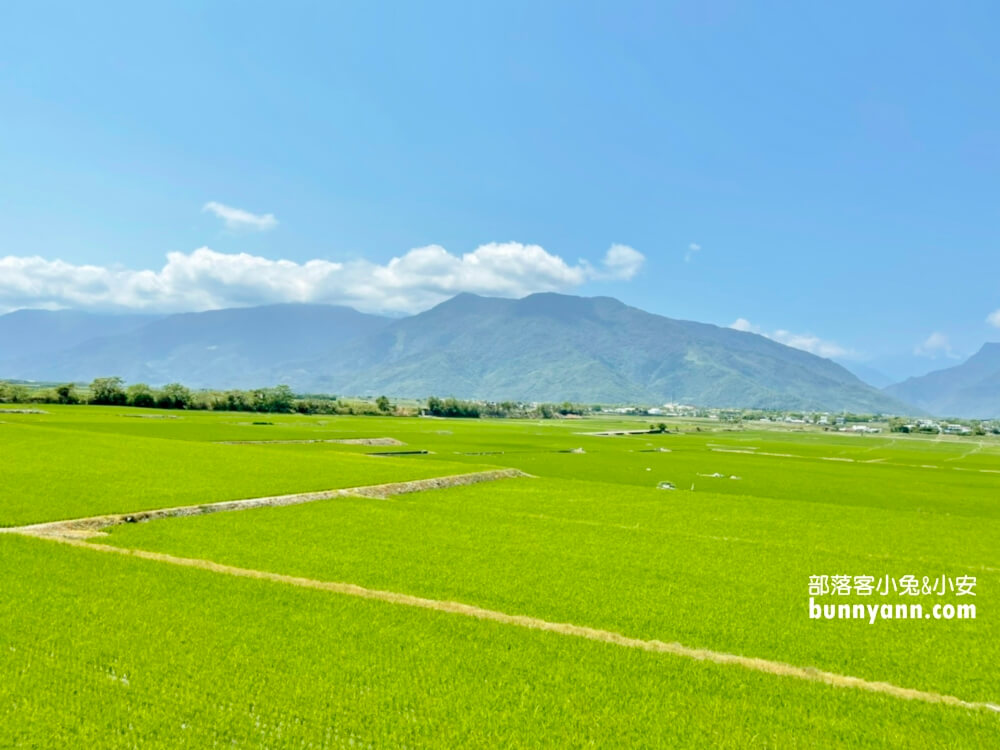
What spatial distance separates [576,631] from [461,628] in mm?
1973

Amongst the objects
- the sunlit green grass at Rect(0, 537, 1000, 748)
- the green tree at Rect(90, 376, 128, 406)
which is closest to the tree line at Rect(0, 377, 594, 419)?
the green tree at Rect(90, 376, 128, 406)

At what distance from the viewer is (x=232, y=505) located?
21.1 meters

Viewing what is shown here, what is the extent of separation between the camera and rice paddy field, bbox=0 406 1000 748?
691 centimetres

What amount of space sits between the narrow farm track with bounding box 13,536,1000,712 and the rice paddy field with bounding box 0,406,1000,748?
6 centimetres

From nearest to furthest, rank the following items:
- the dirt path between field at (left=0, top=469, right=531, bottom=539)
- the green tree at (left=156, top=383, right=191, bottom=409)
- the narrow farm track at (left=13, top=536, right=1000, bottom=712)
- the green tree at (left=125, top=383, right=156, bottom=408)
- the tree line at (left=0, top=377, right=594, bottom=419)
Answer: the narrow farm track at (left=13, top=536, right=1000, bottom=712)
the dirt path between field at (left=0, top=469, right=531, bottom=539)
the tree line at (left=0, top=377, right=594, bottom=419)
the green tree at (left=125, top=383, right=156, bottom=408)
the green tree at (left=156, top=383, right=191, bottom=409)

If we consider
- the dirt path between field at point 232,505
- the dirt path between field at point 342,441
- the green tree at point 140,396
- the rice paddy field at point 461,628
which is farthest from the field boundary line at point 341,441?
the green tree at point 140,396

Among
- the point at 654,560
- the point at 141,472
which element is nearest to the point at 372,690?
the point at 654,560

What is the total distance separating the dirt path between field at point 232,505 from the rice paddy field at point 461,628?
146 millimetres

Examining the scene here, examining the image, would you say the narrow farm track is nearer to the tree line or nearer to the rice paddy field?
the rice paddy field

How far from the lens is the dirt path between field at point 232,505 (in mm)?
15891

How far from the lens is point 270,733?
6.46 meters

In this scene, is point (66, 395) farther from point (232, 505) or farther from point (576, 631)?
point (576, 631)

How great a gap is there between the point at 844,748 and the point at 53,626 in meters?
11.1

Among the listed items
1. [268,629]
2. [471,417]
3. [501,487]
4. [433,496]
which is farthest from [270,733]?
[471,417]
